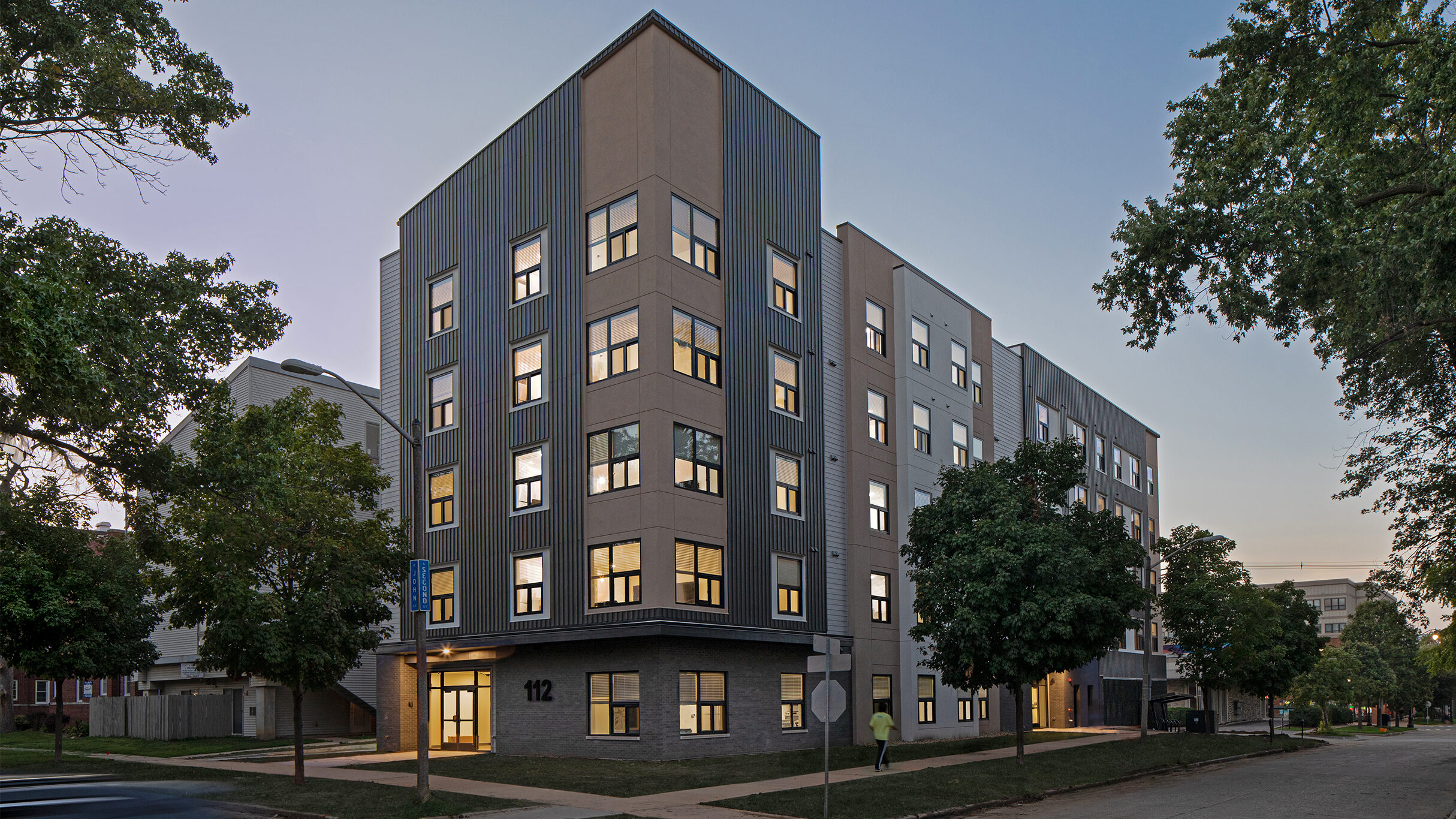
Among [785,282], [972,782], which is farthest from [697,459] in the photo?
[972,782]

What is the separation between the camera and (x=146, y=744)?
132 feet

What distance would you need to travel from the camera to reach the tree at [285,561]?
20234 millimetres

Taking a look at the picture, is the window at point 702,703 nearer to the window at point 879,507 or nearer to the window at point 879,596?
the window at point 879,596

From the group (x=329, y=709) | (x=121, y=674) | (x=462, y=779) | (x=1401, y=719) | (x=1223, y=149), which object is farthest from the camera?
(x=1401, y=719)

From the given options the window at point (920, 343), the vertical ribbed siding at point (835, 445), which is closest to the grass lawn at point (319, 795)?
the vertical ribbed siding at point (835, 445)

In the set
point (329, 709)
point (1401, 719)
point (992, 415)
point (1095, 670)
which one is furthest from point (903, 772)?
point (1401, 719)

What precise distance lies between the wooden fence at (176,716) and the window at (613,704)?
2307 cm

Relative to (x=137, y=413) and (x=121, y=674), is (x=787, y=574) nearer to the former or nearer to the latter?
(x=137, y=413)

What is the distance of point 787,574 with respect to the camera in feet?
103

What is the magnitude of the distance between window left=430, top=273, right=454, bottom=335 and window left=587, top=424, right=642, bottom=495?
8329 mm

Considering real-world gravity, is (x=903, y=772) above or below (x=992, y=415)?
below

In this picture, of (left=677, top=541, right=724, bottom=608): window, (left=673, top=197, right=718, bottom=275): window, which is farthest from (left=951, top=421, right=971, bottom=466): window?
(left=677, top=541, right=724, bottom=608): window

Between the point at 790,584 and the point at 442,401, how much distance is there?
12497mm

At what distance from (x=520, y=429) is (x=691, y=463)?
5.80 meters
